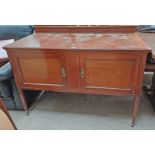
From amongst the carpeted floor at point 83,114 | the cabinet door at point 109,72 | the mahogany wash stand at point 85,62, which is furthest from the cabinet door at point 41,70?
the carpeted floor at point 83,114

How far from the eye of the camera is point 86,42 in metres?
1.42

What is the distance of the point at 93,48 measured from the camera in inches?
49.9

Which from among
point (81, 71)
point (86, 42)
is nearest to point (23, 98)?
point (81, 71)

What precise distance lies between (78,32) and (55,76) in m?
0.53

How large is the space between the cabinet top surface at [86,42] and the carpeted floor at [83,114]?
77cm

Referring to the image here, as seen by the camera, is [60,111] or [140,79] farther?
[60,111]

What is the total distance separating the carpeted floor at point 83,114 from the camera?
1631mm

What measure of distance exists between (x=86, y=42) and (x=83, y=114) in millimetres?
777

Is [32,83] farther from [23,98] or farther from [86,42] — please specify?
[86,42]

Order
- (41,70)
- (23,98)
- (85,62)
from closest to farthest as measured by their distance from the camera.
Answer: (85,62)
(41,70)
(23,98)

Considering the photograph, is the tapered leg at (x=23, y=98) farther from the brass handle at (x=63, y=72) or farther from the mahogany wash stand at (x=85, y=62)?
the brass handle at (x=63, y=72)

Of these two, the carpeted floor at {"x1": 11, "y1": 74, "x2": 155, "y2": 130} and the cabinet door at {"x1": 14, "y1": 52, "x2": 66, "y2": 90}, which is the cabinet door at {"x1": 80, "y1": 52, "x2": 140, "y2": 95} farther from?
the carpeted floor at {"x1": 11, "y1": 74, "x2": 155, "y2": 130}
